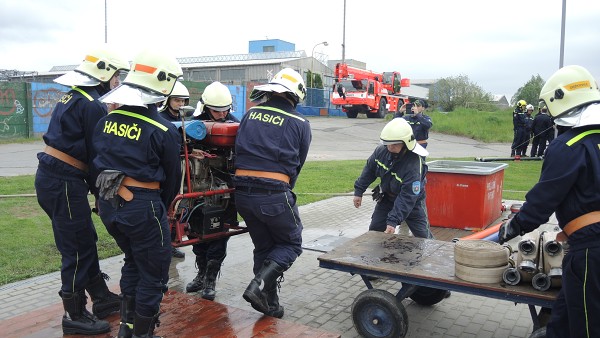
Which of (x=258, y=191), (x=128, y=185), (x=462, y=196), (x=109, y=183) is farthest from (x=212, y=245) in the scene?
(x=462, y=196)

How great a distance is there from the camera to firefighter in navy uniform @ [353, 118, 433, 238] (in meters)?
5.16

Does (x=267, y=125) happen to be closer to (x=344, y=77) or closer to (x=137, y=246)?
(x=137, y=246)

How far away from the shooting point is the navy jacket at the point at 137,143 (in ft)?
11.1

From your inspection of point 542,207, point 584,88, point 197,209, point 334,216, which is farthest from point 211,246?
point 334,216

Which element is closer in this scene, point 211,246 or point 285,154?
point 285,154

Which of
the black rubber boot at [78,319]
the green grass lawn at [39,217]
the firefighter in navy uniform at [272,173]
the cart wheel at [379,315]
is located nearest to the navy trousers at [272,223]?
the firefighter in navy uniform at [272,173]

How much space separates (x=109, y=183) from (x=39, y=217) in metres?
5.27

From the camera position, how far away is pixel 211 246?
5117 mm

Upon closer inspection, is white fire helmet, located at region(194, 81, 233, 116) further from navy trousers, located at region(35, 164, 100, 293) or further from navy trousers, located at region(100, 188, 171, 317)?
navy trousers, located at region(100, 188, 171, 317)

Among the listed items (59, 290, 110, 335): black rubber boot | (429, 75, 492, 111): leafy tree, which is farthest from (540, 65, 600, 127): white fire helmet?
(429, 75, 492, 111): leafy tree

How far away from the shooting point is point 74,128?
379 centimetres

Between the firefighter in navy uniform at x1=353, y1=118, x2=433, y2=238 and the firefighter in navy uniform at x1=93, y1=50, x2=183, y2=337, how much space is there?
7.89 ft

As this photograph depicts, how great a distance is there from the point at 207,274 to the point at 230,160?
1.19m

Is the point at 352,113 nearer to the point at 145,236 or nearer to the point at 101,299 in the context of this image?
the point at 101,299
